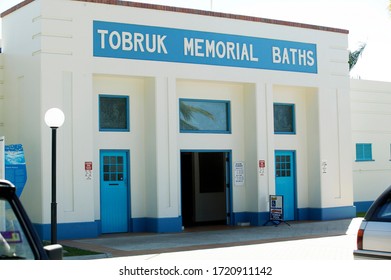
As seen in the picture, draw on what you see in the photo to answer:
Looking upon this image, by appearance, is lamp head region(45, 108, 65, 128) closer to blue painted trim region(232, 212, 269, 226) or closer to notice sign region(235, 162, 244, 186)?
notice sign region(235, 162, 244, 186)

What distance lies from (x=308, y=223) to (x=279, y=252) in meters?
6.48

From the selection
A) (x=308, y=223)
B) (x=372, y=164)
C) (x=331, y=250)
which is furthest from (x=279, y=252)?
(x=372, y=164)

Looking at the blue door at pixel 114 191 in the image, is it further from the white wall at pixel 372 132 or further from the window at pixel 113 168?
the white wall at pixel 372 132

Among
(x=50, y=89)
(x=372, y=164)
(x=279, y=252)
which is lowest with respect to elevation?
(x=279, y=252)

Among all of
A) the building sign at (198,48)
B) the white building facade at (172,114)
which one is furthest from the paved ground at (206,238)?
the building sign at (198,48)

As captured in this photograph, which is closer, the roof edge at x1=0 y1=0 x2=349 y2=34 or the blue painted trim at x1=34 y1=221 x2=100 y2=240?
the blue painted trim at x1=34 y1=221 x2=100 y2=240

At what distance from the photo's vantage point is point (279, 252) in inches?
528

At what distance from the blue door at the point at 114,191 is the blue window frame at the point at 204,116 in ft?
6.72

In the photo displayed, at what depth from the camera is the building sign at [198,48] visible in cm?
1706

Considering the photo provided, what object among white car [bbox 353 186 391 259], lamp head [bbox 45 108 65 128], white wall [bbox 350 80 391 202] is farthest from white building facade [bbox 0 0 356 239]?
white car [bbox 353 186 391 259]

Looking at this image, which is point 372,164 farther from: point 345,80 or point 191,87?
point 191,87

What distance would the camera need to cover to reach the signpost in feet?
61.5

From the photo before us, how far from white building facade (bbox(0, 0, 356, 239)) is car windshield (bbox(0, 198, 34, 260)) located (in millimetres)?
12130

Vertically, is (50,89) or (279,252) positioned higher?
(50,89)
